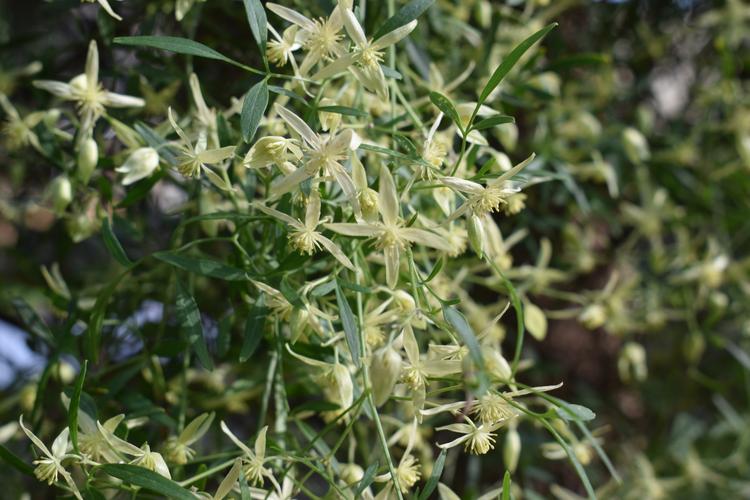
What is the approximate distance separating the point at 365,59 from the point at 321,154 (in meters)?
0.08

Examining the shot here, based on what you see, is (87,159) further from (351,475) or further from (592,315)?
(592,315)

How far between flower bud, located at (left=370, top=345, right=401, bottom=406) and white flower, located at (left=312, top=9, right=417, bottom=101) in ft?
0.57

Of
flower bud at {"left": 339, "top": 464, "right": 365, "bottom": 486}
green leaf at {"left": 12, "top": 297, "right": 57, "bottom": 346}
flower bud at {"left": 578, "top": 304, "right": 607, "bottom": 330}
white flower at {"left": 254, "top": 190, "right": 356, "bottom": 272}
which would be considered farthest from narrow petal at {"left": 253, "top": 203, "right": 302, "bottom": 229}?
flower bud at {"left": 578, "top": 304, "right": 607, "bottom": 330}

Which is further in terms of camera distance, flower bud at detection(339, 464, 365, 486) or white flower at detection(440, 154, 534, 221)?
flower bud at detection(339, 464, 365, 486)

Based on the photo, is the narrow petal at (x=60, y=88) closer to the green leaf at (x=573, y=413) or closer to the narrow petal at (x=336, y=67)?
the narrow petal at (x=336, y=67)

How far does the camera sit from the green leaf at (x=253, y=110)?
515mm

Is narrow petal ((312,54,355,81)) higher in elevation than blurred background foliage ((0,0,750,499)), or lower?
higher

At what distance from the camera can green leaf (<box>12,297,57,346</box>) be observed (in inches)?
29.6

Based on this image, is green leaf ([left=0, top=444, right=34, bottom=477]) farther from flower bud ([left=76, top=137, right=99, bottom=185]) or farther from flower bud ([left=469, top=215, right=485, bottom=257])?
flower bud ([left=469, top=215, right=485, bottom=257])

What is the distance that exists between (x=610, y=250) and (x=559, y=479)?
1.07 feet

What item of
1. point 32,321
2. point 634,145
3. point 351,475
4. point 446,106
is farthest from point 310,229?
point 634,145

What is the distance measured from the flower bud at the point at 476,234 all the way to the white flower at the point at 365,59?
0.33 ft

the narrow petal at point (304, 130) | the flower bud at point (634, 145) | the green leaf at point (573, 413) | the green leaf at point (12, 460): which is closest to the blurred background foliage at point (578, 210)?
the flower bud at point (634, 145)

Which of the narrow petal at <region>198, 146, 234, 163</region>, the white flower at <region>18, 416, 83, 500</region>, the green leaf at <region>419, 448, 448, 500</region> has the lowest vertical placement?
the white flower at <region>18, 416, 83, 500</region>
